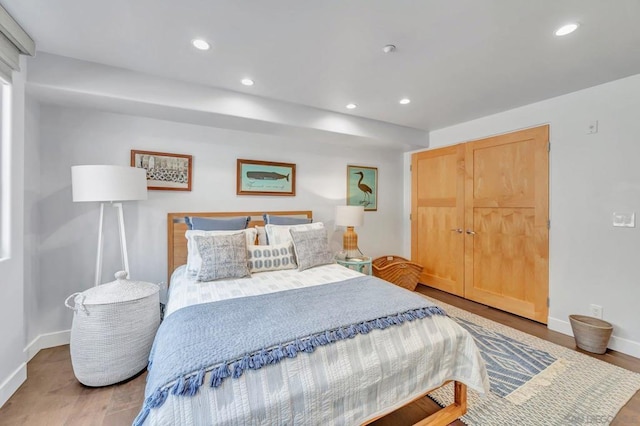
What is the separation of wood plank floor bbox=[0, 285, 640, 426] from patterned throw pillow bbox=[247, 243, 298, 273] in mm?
1177

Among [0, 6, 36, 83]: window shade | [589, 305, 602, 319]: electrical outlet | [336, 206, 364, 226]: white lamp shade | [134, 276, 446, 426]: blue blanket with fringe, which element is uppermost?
[0, 6, 36, 83]: window shade

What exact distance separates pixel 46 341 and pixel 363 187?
3.94 metres

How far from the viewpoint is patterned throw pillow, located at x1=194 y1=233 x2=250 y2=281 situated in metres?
2.17

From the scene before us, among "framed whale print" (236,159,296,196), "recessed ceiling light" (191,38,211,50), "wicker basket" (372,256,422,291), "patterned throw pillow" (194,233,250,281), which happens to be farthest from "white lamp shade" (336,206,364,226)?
"recessed ceiling light" (191,38,211,50)

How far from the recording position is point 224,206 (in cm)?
316

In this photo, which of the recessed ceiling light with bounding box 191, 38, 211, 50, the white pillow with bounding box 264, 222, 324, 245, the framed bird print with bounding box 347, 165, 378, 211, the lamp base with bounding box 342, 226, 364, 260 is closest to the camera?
the recessed ceiling light with bounding box 191, 38, 211, 50

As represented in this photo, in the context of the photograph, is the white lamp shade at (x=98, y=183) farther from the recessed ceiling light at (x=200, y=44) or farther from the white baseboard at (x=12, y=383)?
the white baseboard at (x=12, y=383)

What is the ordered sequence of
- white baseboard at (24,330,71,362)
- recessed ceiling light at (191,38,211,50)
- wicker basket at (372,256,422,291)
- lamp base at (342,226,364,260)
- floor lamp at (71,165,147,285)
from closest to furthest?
recessed ceiling light at (191,38,211,50)
floor lamp at (71,165,147,285)
white baseboard at (24,330,71,362)
lamp base at (342,226,364,260)
wicker basket at (372,256,422,291)

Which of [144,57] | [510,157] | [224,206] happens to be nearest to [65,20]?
[144,57]

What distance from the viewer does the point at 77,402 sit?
69.9 inches

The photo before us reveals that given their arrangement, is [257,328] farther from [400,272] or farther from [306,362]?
[400,272]

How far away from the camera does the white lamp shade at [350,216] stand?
355 cm

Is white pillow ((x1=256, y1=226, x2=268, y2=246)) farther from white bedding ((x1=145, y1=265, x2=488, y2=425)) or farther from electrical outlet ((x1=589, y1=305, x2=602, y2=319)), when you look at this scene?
electrical outlet ((x1=589, y1=305, x2=602, y2=319))

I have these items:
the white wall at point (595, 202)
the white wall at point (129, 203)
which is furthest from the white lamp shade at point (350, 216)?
the white wall at point (595, 202)
